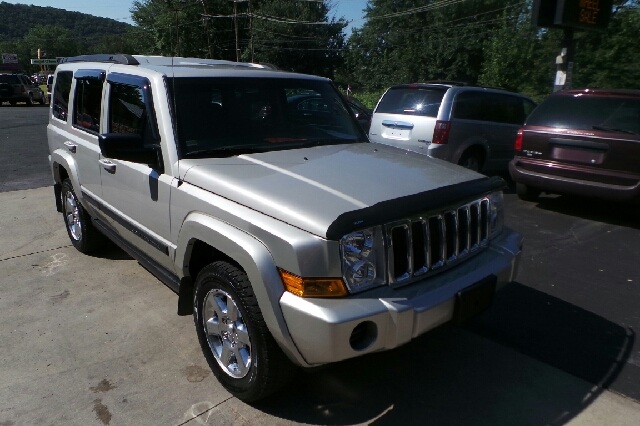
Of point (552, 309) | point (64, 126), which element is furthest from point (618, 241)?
point (64, 126)

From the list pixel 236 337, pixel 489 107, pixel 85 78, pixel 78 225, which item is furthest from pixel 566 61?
pixel 236 337

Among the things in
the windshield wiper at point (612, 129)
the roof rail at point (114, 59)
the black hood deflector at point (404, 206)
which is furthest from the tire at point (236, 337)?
the windshield wiper at point (612, 129)

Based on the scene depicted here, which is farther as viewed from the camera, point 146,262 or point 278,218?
point 146,262

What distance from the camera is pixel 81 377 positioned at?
326cm

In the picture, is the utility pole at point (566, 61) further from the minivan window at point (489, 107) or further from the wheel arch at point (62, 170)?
the wheel arch at point (62, 170)

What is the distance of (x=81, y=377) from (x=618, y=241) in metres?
5.54

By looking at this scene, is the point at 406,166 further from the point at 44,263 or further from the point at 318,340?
the point at 44,263

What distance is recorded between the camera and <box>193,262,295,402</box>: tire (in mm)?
2689

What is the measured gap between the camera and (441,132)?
7.79 m

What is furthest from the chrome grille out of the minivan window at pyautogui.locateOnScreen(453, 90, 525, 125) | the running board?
the minivan window at pyautogui.locateOnScreen(453, 90, 525, 125)

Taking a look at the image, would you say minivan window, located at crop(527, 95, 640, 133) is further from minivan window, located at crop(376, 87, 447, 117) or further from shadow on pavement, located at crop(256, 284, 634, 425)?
shadow on pavement, located at crop(256, 284, 634, 425)

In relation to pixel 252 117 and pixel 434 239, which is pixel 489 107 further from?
pixel 434 239

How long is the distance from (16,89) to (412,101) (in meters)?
27.6

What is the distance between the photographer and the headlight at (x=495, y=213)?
3.32 metres
